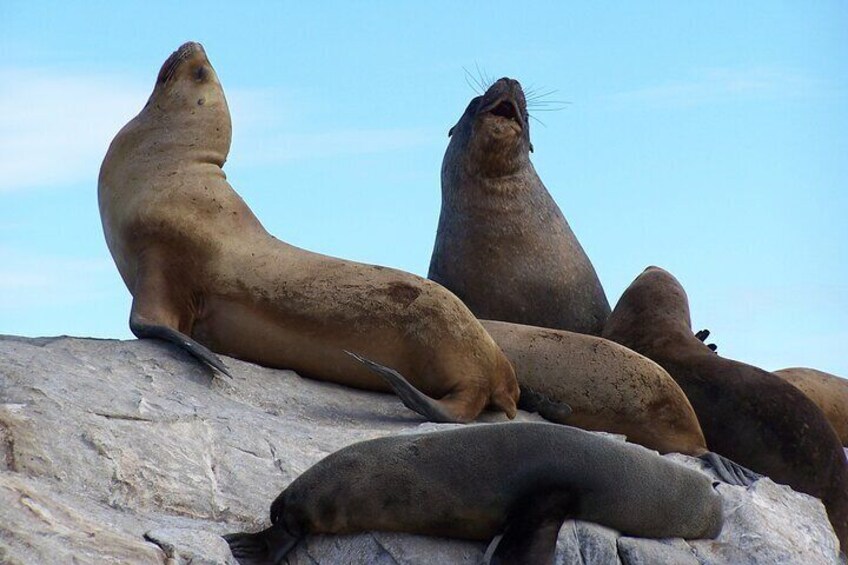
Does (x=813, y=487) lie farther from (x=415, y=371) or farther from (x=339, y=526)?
(x=339, y=526)

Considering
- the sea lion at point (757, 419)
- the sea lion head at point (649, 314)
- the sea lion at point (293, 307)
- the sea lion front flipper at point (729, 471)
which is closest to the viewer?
the sea lion front flipper at point (729, 471)

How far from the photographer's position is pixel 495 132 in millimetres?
10938

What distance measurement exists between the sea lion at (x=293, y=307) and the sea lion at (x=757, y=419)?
137cm

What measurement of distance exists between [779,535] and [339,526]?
205 centimetres

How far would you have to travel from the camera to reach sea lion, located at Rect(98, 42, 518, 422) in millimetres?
8266

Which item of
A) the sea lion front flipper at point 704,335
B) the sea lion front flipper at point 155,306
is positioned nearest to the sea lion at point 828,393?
the sea lion front flipper at point 704,335

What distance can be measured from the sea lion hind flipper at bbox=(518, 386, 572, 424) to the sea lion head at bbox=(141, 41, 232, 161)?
2233mm

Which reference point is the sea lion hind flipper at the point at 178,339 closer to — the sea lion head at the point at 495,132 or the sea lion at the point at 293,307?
the sea lion at the point at 293,307

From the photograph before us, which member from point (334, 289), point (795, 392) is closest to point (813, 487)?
point (795, 392)

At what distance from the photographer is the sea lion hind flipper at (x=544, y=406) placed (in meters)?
8.73

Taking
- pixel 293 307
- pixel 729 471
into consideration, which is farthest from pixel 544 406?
pixel 293 307

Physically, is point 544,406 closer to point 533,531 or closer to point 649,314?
point 649,314

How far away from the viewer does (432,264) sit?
11.2 m

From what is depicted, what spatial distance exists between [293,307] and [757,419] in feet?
9.17
